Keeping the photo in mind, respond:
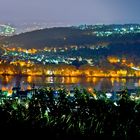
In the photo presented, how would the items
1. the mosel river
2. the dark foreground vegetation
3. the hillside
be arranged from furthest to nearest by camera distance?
the hillside → the mosel river → the dark foreground vegetation

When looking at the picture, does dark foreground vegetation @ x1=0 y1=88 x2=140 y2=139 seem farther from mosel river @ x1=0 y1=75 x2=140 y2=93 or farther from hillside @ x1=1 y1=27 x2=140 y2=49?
hillside @ x1=1 y1=27 x2=140 y2=49

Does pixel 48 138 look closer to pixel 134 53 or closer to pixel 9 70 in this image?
pixel 9 70

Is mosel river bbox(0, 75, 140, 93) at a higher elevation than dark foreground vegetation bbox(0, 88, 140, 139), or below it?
below

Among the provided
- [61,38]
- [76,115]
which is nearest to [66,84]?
[76,115]

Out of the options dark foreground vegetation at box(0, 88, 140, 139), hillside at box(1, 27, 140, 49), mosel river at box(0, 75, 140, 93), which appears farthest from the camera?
hillside at box(1, 27, 140, 49)

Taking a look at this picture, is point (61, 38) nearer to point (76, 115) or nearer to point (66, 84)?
point (66, 84)

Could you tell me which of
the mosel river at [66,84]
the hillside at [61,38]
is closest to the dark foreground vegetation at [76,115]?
the mosel river at [66,84]

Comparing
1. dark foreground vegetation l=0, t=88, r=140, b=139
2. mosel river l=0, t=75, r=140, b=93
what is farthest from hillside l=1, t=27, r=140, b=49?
dark foreground vegetation l=0, t=88, r=140, b=139

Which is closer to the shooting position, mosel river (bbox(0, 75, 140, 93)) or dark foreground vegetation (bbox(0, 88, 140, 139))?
dark foreground vegetation (bbox(0, 88, 140, 139))

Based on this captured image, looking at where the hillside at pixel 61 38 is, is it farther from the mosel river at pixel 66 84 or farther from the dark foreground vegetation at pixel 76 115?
the dark foreground vegetation at pixel 76 115

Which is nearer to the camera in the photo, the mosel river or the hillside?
the mosel river
